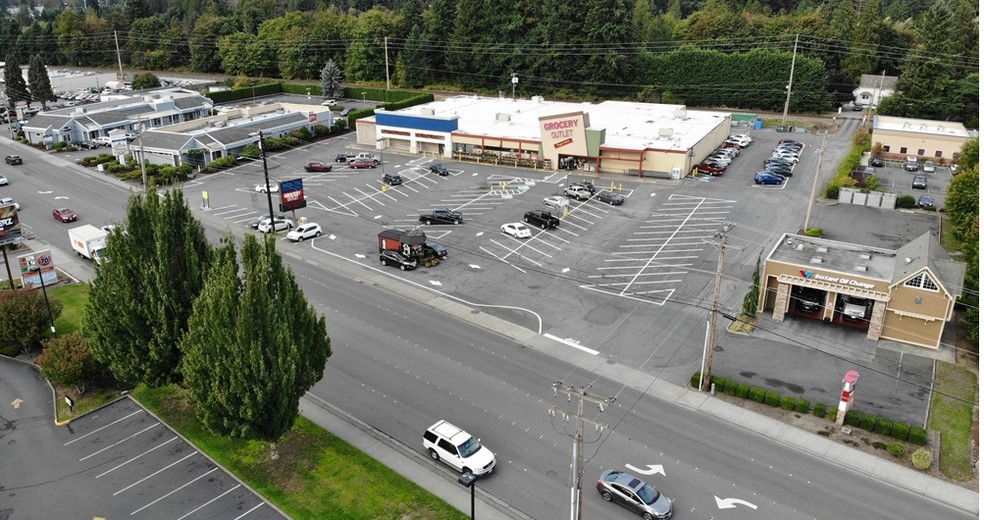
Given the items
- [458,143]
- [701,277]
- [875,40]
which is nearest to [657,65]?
[875,40]

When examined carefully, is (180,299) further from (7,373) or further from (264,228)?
(264,228)

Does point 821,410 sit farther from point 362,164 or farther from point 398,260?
point 362,164

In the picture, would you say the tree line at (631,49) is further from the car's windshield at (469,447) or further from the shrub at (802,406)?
the car's windshield at (469,447)

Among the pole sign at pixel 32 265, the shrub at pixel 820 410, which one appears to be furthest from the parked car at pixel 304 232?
the shrub at pixel 820 410

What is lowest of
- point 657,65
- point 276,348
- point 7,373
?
point 7,373

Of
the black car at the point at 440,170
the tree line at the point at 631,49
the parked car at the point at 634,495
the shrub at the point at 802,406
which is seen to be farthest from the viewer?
the tree line at the point at 631,49

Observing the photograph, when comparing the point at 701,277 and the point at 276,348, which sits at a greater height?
the point at 276,348

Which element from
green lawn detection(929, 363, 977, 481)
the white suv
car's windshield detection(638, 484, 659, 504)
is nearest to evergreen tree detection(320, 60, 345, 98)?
the white suv
